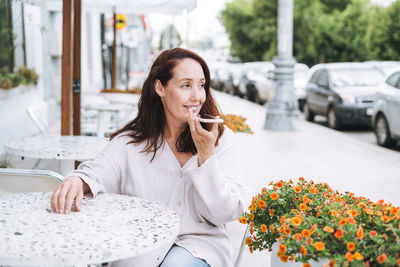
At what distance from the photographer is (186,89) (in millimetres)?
2709

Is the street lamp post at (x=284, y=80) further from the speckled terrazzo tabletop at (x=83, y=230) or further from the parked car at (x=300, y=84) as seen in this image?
the speckled terrazzo tabletop at (x=83, y=230)

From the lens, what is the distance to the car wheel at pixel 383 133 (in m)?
10.4

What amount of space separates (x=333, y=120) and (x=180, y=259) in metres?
11.7

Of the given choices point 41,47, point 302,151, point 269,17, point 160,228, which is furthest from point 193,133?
point 269,17

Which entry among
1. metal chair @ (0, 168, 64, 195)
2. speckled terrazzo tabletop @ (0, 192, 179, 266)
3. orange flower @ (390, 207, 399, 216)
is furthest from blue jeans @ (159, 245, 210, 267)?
metal chair @ (0, 168, 64, 195)

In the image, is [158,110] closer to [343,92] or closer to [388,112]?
[388,112]

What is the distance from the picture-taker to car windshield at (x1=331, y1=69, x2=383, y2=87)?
44.3ft

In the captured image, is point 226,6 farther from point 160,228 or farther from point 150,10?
point 160,228

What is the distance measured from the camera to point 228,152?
2691mm

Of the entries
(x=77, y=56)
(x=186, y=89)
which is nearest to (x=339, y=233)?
(x=186, y=89)

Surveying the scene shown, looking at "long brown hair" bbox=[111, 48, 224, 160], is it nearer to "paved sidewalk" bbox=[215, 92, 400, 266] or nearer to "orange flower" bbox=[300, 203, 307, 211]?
"orange flower" bbox=[300, 203, 307, 211]

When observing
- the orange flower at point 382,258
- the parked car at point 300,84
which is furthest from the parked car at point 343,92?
the orange flower at point 382,258

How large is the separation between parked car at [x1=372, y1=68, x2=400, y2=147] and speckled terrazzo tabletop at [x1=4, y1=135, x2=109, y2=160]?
659 centimetres

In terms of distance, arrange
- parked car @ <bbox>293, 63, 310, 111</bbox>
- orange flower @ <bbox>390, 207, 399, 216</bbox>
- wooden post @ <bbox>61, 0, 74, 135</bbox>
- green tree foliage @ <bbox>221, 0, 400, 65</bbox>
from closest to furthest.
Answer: orange flower @ <bbox>390, 207, 399, 216</bbox> → wooden post @ <bbox>61, 0, 74, 135</bbox> → parked car @ <bbox>293, 63, 310, 111</bbox> → green tree foliage @ <bbox>221, 0, 400, 65</bbox>
